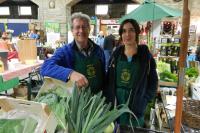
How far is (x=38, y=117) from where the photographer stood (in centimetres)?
73

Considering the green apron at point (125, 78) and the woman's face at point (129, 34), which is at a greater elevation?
the woman's face at point (129, 34)

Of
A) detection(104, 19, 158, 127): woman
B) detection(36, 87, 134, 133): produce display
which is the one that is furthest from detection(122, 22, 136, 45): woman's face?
detection(36, 87, 134, 133): produce display

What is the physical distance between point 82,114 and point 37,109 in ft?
0.76

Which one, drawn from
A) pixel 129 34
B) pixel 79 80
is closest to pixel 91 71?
pixel 129 34

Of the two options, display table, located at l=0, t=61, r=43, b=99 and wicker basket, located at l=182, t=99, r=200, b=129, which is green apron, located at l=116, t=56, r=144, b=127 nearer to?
wicker basket, located at l=182, t=99, r=200, b=129

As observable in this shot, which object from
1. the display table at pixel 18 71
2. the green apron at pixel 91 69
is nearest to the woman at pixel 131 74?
the green apron at pixel 91 69

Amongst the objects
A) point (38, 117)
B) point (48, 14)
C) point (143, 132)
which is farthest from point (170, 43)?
point (48, 14)

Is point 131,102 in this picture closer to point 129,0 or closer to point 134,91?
point 134,91

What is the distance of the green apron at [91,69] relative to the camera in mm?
1685

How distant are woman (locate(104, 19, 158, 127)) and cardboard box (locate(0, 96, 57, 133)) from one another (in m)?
1.06

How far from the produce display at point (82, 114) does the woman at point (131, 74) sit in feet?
2.53

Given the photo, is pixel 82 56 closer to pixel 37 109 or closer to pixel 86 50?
pixel 86 50

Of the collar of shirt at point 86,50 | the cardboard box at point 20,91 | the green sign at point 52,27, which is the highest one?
the green sign at point 52,27

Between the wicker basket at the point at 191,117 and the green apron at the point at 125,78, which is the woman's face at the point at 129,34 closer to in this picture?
the green apron at the point at 125,78
